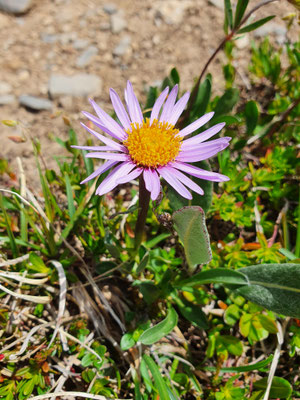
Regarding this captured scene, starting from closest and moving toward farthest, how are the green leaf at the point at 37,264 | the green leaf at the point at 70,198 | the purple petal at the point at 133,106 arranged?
the purple petal at the point at 133,106 < the green leaf at the point at 37,264 < the green leaf at the point at 70,198

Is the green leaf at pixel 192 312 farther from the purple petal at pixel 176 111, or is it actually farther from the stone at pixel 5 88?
the stone at pixel 5 88

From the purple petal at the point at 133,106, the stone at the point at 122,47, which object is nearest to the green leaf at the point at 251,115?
the purple petal at the point at 133,106

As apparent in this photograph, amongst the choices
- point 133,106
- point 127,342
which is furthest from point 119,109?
point 127,342

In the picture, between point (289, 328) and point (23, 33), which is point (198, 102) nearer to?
point (289, 328)

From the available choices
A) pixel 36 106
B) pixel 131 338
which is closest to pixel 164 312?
pixel 131 338

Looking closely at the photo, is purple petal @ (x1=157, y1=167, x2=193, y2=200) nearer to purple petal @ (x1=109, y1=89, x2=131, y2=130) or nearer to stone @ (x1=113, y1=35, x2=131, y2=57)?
purple petal @ (x1=109, y1=89, x2=131, y2=130)

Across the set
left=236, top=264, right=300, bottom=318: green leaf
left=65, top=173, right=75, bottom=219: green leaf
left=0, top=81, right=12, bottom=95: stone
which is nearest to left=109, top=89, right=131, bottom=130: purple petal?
left=65, top=173, right=75, bottom=219: green leaf
